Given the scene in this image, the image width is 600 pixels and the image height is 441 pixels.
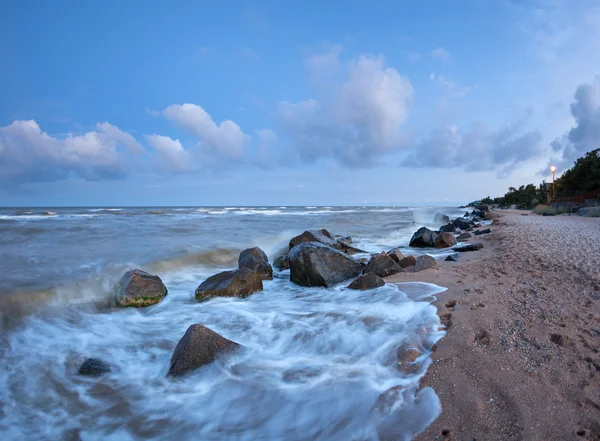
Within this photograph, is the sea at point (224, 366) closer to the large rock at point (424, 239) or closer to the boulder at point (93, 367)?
the boulder at point (93, 367)

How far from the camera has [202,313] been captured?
16.4ft

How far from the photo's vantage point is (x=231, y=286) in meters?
5.64

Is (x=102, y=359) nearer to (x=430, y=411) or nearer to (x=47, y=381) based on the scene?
(x=47, y=381)

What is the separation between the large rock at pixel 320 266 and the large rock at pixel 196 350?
289 centimetres

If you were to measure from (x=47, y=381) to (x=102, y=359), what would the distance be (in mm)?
494

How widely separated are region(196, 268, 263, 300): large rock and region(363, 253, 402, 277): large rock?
2219 mm

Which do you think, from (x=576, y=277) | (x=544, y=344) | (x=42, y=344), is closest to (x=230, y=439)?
(x=544, y=344)

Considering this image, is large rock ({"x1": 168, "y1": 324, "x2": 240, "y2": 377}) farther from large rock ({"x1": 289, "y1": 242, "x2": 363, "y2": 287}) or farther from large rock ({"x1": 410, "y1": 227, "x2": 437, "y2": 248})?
large rock ({"x1": 410, "y1": 227, "x2": 437, "y2": 248})

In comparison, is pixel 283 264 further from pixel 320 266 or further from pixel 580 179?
pixel 580 179

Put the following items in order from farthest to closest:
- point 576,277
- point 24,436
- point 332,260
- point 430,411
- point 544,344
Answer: point 332,260 < point 576,277 < point 544,344 < point 24,436 < point 430,411

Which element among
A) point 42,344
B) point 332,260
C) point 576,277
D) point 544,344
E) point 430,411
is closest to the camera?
point 430,411

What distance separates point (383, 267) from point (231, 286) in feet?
9.38

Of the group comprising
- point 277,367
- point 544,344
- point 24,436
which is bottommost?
point 24,436

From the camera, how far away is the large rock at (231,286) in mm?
5613
